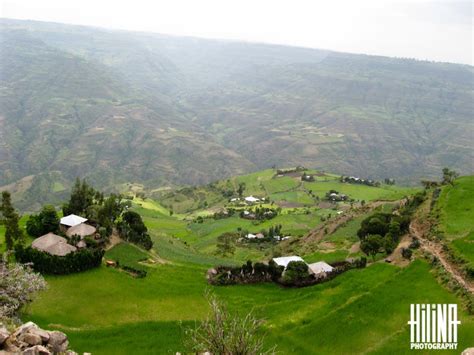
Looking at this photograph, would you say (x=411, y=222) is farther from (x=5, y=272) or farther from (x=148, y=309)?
(x=5, y=272)

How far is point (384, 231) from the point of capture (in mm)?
60438

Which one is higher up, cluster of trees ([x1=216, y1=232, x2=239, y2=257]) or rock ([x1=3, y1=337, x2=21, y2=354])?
rock ([x1=3, y1=337, x2=21, y2=354])

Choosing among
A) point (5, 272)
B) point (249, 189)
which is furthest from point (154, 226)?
point (5, 272)

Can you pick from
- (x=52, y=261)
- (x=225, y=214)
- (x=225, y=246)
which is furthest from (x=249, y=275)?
(x=225, y=214)

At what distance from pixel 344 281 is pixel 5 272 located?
33.8 m

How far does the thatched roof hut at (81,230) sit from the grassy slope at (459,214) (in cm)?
4494

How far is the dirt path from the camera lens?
41.6 m

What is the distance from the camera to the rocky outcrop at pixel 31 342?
76.9ft

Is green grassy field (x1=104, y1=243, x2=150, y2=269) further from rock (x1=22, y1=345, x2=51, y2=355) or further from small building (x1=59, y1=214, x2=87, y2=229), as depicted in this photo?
rock (x1=22, y1=345, x2=51, y2=355)

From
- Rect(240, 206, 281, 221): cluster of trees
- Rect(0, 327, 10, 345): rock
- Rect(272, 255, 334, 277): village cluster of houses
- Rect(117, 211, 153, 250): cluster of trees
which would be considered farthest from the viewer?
Rect(240, 206, 281, 221): cluster of trees

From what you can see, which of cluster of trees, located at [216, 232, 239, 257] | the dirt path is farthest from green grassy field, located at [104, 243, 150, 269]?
cluster of trees, located at [216, 232, 239, 257]

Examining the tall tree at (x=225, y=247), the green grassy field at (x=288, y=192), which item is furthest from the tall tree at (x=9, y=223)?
the green grassy field at (x=288, y=192)

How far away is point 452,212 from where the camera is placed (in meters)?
58.6

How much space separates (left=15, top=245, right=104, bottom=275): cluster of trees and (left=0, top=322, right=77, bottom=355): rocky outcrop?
70.3ft
